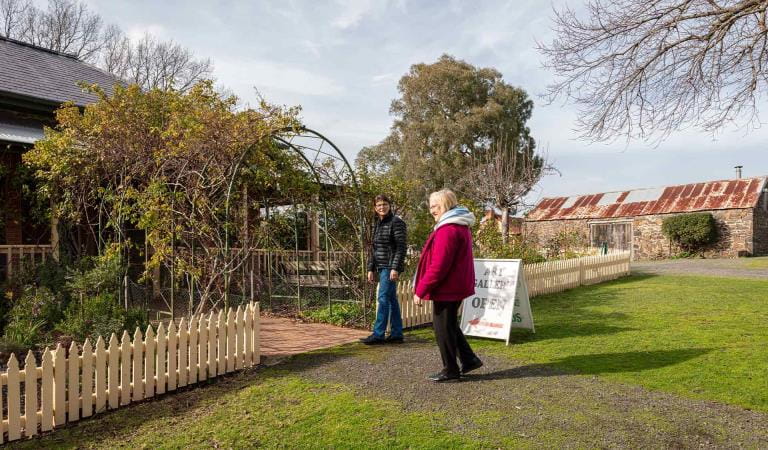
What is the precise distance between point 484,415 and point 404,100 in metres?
32.6

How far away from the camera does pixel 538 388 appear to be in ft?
15.0

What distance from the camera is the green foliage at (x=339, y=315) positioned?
25.4 feet

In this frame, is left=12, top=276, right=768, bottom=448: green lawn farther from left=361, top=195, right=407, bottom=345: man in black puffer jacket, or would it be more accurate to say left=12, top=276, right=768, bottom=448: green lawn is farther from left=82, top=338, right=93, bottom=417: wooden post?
left=361, top=195, right=407, bottom=345: man in black puffer jacket

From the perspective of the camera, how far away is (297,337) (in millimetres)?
6809

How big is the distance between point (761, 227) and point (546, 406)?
25.9 metres

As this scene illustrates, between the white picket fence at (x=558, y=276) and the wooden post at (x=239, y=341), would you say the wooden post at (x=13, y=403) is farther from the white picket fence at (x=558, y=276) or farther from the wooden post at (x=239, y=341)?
the white picket fence at (x=558, y=276)

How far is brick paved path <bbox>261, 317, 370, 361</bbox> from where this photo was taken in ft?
19.9

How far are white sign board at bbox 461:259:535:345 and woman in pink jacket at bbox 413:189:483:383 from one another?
1940 mm

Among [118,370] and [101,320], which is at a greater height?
[101,320]

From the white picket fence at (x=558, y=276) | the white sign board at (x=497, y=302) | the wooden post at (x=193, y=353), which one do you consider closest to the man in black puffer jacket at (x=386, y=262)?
the white picket fence at (x=558, y=276)

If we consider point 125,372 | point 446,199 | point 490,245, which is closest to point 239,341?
point 125,372

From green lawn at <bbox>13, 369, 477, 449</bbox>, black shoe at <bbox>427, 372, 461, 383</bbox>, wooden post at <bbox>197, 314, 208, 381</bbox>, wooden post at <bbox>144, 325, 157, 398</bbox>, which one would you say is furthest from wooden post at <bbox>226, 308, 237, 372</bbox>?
black shoe at <bbox>427, 372, 461, 383</bbox>

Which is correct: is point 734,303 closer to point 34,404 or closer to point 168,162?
point 168,162

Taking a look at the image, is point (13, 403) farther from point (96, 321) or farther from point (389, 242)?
point (389, 242)
